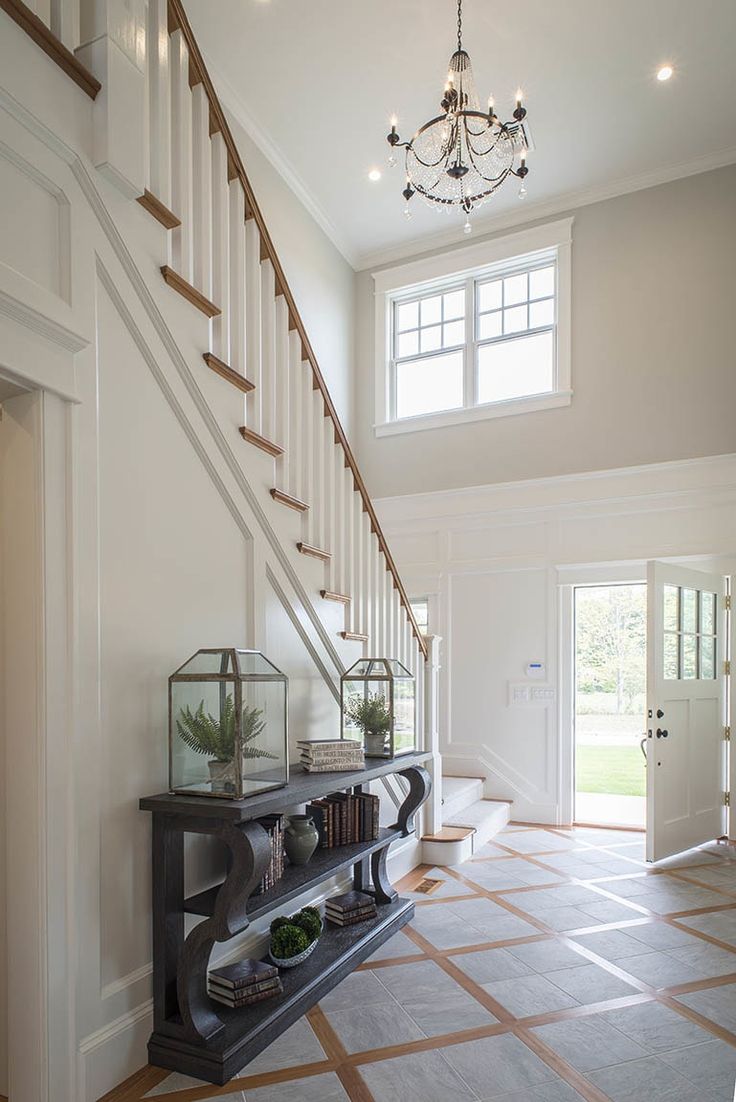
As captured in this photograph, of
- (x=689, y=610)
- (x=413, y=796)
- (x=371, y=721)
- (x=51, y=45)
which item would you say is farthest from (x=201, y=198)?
(x=689, y=610)

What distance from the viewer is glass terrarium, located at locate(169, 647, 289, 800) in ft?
8.29

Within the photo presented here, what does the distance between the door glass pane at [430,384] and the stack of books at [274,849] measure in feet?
16.2

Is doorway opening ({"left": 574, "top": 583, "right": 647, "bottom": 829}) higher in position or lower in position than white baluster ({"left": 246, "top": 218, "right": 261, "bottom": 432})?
lower

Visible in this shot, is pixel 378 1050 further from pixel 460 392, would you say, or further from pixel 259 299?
pixel 460 392

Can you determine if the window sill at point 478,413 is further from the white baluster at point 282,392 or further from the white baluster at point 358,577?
the white baluster at point 282,392

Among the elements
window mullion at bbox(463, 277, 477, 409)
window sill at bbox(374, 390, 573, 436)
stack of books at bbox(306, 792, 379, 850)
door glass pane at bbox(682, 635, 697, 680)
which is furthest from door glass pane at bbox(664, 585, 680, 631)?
stack of books at bbox(306, 792, 379, 850)

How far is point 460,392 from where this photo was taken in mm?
7121

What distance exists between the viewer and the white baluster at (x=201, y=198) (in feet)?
9.73

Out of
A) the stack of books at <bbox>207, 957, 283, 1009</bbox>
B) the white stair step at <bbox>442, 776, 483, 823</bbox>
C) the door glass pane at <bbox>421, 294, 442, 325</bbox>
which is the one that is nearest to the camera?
the stack of books at <bbox>207, 957, 283, 1009</bbox>

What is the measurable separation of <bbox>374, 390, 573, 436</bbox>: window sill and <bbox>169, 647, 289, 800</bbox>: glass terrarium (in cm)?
468

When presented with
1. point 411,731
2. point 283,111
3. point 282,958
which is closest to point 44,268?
point 282,958

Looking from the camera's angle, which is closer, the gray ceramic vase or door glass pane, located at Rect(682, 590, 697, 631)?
the gray ceramic vase

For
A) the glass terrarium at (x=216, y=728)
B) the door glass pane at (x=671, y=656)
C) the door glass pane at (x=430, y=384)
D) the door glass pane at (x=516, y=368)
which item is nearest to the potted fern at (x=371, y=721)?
the glass terrarium at (x=216, y=728)

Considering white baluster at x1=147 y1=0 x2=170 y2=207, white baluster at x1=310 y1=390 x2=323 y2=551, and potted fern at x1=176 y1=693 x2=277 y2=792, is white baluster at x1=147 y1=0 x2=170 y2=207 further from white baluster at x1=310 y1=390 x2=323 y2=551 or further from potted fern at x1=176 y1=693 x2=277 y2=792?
potted fern at x1=176 y1=693 x2=277 y2=792
